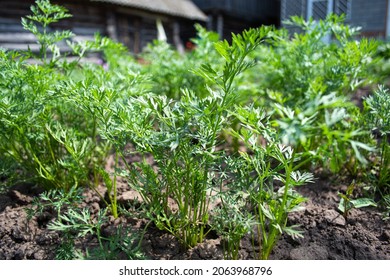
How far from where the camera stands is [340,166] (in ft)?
7.11

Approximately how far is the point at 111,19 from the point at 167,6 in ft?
6.18

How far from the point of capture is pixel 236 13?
39.9 feet

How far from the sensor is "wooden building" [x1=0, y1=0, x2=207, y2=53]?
6.77 metres

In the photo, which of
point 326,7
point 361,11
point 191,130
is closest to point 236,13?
point 326,7

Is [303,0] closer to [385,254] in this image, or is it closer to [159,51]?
[159,51]

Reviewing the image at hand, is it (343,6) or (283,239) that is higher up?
(343,6)

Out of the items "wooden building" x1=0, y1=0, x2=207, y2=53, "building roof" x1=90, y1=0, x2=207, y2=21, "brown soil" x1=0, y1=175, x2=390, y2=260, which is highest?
"building roof" x1=90, y1=0, x2=207, y2=21

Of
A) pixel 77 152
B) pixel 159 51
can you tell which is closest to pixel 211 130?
pixel 77 152

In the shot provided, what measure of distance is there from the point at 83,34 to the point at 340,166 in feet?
22.9

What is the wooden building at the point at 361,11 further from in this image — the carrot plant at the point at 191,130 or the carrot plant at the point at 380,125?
the carrot plant at the point at 191,130

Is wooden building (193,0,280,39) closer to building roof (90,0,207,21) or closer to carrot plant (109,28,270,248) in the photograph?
building roof (90,0,207,21)

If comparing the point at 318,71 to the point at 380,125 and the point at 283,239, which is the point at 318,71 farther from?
the point at 283,239

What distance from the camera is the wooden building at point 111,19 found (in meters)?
6.77

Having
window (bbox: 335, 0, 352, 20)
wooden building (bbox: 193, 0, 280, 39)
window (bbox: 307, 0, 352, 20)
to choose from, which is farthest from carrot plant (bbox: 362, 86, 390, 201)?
wooden building (bbox: 193, 0, 280, 39)
